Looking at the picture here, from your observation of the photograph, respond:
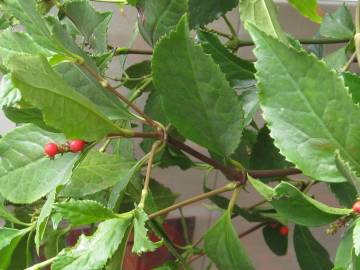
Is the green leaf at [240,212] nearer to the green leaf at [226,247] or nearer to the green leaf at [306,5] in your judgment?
the green leaf at [226,247]

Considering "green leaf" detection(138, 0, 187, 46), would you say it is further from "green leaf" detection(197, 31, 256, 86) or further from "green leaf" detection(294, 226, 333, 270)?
"green leaf" detection(294, 226, 333, 270)

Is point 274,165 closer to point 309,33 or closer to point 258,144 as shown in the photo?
point 258,144

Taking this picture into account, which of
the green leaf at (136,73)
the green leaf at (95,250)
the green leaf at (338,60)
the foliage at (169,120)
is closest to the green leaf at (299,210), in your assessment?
the foliage at (169,120)

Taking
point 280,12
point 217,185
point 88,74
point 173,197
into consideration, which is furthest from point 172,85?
point 217,185

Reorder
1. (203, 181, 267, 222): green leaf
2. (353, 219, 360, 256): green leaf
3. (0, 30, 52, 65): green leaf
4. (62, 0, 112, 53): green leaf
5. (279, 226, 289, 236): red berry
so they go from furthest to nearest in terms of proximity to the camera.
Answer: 1. (279, 226, 289, 236): red berry
2. (203, 181, 267, 222): green leaf
3. (62, 0, 112, 53): green leaf
4. (0, 30, 52, 65): green leaf
5. (353, 219, 360, 256): green leaf

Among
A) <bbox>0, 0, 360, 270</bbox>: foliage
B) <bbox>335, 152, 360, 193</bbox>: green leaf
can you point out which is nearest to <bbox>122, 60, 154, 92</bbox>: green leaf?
<bbox>0, 0, 360, 270</bbox>: foliage

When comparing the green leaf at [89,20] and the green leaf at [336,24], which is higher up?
the green leaf at [89,20]
